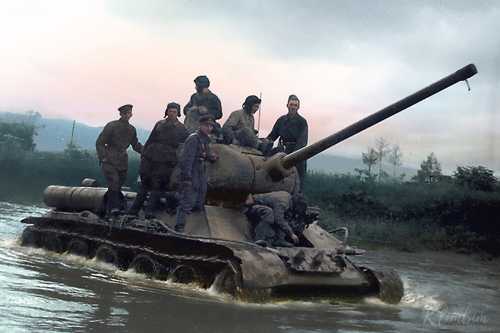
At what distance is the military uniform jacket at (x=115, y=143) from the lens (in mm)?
11875

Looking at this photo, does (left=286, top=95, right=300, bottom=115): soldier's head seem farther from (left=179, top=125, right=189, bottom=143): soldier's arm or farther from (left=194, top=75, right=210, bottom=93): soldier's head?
(left=179, top=125, right=189, bottom=143): soldier's arm

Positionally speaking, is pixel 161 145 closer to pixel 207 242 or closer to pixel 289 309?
pixel 207 242

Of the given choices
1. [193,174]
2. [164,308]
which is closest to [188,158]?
[193,174]

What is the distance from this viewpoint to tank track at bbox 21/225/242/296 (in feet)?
29.5

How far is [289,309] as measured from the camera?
28.3ft

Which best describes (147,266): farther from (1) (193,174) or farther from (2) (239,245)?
(2) (239,245)

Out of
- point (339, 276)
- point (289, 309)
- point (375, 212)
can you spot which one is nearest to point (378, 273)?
point (339, 276)

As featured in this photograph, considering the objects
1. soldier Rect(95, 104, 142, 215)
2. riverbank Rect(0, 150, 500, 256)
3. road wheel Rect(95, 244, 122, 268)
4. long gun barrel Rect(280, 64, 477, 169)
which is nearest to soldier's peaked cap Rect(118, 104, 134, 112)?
soldier Rect(95, 104, 142, 215)

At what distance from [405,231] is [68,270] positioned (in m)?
18.4

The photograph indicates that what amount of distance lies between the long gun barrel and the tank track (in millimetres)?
2198

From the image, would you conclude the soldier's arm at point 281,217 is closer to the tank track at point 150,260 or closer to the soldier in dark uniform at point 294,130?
the tank track at point 150,260

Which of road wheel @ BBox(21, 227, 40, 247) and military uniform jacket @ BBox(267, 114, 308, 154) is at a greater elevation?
military uniform jacket @ BBox(267, 114, 308, 154)

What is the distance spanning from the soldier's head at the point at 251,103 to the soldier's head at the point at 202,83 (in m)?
1.06

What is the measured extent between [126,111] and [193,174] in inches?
103
